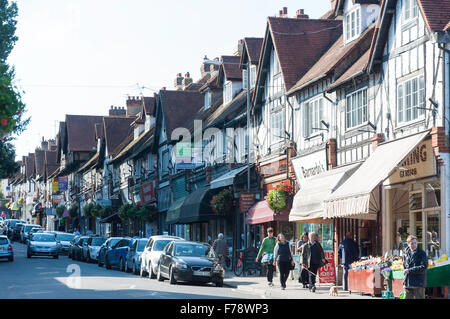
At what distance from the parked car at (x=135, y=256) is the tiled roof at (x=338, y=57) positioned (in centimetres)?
945

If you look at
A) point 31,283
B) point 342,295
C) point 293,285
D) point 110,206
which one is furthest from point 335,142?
point 110,206

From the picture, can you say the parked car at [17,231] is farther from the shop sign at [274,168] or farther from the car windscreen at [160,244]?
the car windscreen at [160,244]

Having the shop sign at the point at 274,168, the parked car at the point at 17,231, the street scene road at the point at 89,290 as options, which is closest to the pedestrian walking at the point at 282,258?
the street scene road at the point at 89,290

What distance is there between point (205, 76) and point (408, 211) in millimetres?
37177

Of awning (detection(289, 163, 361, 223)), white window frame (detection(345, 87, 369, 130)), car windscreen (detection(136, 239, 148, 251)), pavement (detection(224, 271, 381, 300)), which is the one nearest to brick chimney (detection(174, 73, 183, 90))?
car windscreen (detection(136, 239, 148, 251))

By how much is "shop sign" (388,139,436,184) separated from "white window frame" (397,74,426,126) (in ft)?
3.01

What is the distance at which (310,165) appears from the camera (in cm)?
3048

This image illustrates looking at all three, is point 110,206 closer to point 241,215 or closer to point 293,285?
point 241,215

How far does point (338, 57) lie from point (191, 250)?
8.17 metres

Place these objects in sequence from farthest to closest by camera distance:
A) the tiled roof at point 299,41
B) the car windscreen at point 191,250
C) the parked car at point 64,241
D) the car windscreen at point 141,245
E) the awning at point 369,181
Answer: the parked car at point 64,241 < the car windscreen at point 141,245 < the tiled roof at point 299,41 < the car windscreen at point 191,250 < the awning at point 369,181

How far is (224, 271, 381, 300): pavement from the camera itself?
74.2 ft

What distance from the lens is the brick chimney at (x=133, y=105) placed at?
249 ft

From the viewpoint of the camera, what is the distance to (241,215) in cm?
4012

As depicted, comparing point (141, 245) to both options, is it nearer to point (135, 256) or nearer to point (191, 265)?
point (135, 256)
